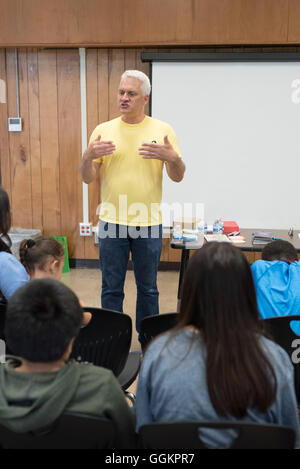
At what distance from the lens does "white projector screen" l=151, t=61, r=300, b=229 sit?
393 centimetres

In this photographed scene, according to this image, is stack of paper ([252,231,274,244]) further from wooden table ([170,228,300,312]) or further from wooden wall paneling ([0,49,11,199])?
wooden wall paneling ([0,49,11,199])

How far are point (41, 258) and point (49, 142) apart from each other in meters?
2.83

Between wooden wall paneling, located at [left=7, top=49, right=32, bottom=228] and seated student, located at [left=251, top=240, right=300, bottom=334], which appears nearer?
seated student, located at [left=251, top=240, right=300, bottom=334]

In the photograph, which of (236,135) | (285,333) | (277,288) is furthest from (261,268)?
(236,135)

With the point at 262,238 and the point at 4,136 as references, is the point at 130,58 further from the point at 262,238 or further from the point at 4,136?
the point at 262,238

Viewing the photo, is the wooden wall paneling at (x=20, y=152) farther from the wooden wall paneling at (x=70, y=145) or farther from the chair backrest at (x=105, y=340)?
the chair backrest at (x=105, y=340)

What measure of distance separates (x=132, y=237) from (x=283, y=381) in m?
1.57

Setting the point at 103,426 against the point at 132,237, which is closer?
the point at 103,426

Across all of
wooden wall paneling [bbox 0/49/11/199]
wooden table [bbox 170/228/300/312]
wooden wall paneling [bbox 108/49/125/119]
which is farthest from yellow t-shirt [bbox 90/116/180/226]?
wooden wall paneling [bbox 0/49/11/199]

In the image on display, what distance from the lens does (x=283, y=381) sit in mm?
968

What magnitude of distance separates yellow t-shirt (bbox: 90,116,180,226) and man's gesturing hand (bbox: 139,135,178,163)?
13 cm

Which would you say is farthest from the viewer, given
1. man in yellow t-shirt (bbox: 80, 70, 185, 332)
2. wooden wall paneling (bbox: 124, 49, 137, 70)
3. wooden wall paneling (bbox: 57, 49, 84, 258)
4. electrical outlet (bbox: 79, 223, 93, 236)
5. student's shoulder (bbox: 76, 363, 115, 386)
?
electrical outlet (bbox: 79, 223, 93, 236)

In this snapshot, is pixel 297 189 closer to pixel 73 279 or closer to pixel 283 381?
pixel 73 279
